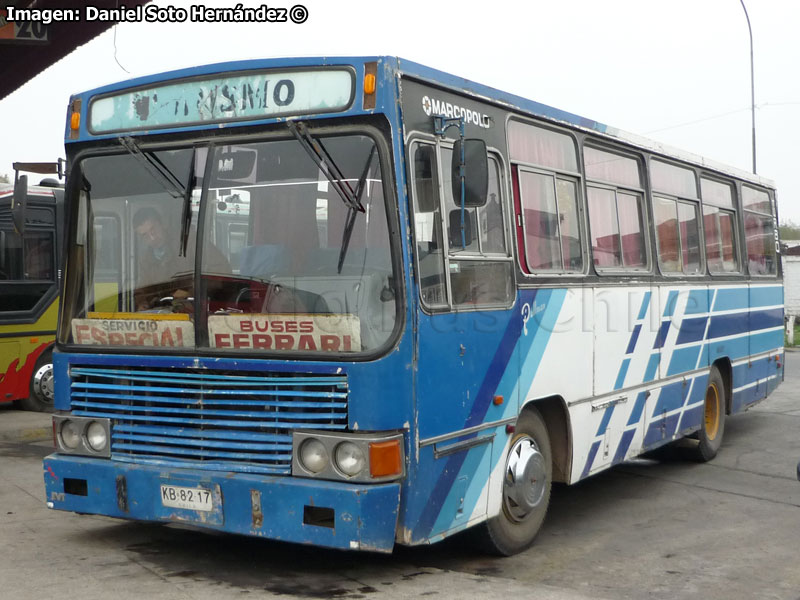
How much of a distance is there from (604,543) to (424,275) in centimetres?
264

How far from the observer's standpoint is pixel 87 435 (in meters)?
5.98

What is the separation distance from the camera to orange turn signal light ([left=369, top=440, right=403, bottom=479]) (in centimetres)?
512

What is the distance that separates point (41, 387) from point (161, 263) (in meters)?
8.64

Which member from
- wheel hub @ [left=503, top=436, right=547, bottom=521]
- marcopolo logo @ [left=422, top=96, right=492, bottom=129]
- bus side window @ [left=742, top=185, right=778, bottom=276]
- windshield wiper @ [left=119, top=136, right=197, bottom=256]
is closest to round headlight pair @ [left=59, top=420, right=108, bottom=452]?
windshield wiper @ [left=119, top=136, right=197, bottom=256]

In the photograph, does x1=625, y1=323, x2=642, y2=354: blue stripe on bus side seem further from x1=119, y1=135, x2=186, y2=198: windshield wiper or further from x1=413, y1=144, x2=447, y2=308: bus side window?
x1=119, y1=135, x2=186, y2=198: windshield wiper

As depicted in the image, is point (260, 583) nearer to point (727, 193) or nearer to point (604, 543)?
point (604, 543)

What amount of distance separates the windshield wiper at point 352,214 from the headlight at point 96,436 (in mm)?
1772

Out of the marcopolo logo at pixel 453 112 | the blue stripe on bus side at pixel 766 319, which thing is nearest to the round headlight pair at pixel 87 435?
the marcopolo logo at pixel 453 112

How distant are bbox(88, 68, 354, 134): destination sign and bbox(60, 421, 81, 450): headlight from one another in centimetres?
175

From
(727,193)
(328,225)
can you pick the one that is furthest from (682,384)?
(328,225)

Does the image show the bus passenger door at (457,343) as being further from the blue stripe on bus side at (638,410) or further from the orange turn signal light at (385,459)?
the blue stripe on bus side at (638,410)

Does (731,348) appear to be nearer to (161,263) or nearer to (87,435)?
(161,263)

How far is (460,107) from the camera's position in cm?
588

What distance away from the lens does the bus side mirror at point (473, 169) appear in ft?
17.8
